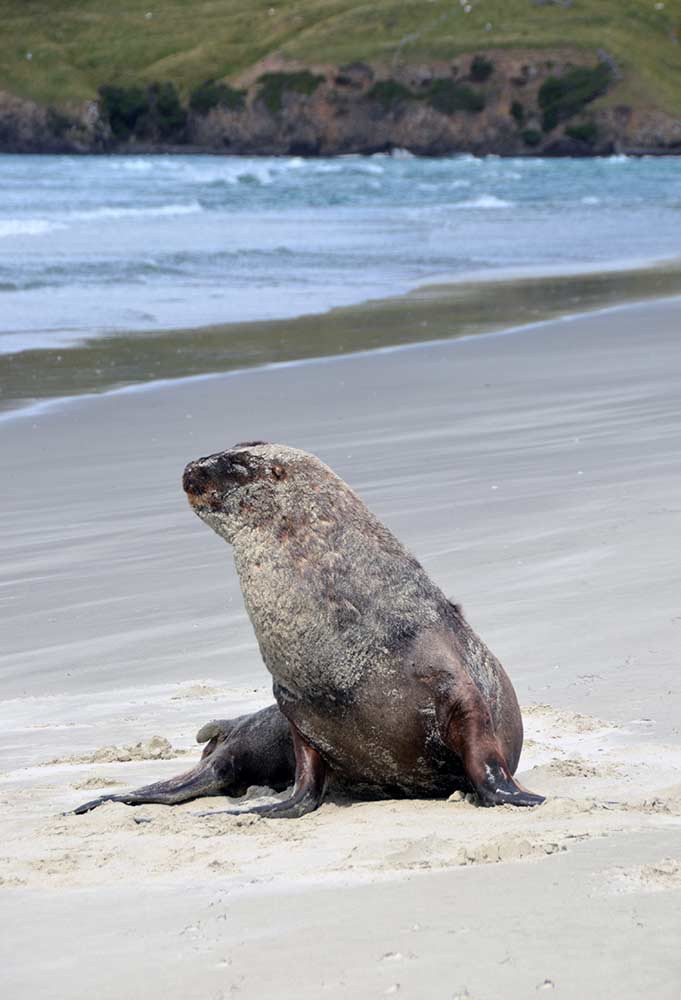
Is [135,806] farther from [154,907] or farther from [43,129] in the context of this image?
[43,129]

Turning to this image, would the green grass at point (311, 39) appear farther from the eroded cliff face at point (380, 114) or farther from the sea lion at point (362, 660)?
the sea lion at point (362, 660)

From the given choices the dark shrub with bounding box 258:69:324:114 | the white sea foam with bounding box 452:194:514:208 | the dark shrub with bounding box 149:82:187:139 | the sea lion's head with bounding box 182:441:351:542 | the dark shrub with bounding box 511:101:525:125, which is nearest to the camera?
the sea lion's head with bounding box 182:441:351:542

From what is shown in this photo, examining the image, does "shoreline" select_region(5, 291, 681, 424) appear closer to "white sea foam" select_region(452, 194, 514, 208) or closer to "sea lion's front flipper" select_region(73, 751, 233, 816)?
"sea lion's front flipper" select_region(73, 751, 233, 816)

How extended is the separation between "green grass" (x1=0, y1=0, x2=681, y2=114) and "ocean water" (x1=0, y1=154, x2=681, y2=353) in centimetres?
5486

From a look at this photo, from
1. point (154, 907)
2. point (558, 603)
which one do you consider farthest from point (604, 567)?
point (154, 907)

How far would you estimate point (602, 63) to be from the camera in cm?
10519

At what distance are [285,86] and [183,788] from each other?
108 meters

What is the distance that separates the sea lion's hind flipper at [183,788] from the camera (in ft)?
15.1

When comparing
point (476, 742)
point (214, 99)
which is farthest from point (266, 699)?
point (214, 99)

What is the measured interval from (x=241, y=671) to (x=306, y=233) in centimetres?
2481

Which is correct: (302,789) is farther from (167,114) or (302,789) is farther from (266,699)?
(167,114)

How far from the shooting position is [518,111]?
106000 millimetres

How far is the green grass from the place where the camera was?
10744cm

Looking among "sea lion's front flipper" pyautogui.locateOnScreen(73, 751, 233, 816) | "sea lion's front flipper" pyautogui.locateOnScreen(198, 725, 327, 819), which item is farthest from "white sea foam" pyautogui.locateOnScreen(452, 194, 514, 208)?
"sea lion's front flipper" pyautogui.locateOnScreen(198, 725, 327, 819)
